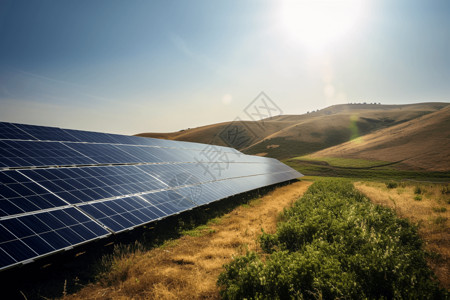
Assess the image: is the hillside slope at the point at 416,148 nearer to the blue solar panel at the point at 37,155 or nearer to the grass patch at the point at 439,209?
the grass patch at the point at 439,209

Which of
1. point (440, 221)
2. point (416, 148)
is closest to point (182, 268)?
point (440, 221)

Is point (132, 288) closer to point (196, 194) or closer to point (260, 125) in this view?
point (196, 194)

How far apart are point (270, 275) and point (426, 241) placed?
9.47 m

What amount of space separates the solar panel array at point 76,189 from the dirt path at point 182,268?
1596mm

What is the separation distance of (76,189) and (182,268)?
6414mm

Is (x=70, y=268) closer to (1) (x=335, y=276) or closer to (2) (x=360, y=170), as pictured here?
(1) (x=335, y=276)

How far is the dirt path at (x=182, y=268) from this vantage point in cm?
671

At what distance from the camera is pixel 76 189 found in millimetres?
10445

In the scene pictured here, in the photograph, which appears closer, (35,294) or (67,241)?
(35,294)

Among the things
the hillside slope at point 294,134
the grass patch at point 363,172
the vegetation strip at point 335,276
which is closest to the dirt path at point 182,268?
the vegetation strip at point 335,276

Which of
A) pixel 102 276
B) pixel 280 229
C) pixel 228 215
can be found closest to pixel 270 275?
pixel 280 229

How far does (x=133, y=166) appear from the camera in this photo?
640 inches

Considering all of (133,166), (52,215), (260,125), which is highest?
(260,125)

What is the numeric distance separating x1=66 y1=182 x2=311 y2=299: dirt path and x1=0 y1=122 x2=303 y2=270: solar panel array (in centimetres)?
160
